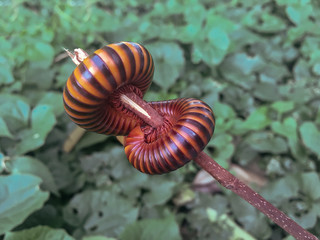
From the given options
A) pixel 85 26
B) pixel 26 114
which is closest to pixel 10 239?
pixel 26 114

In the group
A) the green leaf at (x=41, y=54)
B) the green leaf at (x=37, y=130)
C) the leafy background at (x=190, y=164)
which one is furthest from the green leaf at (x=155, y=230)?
the green leaf at (x=41, y=54)

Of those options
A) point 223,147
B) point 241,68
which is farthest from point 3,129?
point 241,68

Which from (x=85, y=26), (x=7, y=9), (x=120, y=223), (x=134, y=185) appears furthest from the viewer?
(x=7, y=9)

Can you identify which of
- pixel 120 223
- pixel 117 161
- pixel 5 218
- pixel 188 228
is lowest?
pixel 188 228

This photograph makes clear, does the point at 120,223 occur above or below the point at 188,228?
above

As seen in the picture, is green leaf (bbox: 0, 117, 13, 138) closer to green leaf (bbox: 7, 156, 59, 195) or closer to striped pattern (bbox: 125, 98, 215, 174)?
green leaf (bbox: 7, 156, 59, 195)

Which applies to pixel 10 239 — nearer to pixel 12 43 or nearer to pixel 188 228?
pixel 188 228

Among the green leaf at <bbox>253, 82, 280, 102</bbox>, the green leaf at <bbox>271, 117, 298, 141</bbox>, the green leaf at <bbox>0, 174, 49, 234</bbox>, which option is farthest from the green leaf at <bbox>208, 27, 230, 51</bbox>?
the green leaf at <bbox>0, 174, 49, 234</bbox>
